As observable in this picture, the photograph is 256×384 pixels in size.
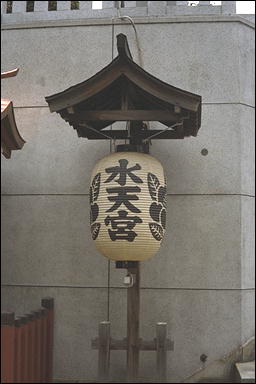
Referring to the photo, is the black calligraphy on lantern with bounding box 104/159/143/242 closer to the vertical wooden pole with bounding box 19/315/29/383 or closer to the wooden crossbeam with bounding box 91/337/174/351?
the vertical wooden pole with bounding box 19/315/29/383

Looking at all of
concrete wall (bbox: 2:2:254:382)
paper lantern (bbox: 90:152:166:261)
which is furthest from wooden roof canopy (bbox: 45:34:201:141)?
concrete wall (bbox: 2:2:254:382)

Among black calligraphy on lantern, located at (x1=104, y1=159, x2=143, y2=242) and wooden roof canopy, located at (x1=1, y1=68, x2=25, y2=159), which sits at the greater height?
wooden roof canopy, located at (x1=1, y1=68, x2=25, y2=159)

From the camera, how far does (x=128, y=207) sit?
5.47 metres

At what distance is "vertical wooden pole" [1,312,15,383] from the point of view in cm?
480

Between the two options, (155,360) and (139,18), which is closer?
(155,360)

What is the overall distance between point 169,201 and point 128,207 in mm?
1548

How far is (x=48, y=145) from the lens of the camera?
7.19 m

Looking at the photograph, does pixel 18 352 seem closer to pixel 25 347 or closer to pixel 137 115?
pixel 25 347

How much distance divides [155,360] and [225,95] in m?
3.30

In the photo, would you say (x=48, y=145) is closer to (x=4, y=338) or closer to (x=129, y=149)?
(x=129, y=149)

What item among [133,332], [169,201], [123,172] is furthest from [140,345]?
[123,172]

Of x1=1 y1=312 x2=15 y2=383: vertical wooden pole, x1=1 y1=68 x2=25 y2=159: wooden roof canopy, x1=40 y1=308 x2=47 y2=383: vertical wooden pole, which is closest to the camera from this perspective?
x1=1 y1=68 x2=25 y2=159: wooden roof canopy

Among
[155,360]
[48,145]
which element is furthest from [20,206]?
[155,360]

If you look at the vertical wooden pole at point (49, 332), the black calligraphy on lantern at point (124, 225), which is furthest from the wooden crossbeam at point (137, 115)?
the vertical wooden pole at point (49, 332)
